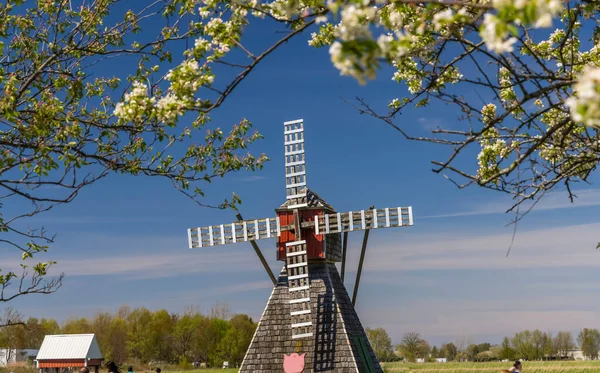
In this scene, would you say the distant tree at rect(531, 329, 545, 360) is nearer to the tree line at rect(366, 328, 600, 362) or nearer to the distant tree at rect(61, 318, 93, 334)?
the tree line at rect(366, 328, 600, 362)

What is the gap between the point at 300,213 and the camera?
24328mm

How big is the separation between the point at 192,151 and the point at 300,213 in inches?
501

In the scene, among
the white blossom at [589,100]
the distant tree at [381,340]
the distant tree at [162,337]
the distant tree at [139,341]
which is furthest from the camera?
the distant tree at [381,340]

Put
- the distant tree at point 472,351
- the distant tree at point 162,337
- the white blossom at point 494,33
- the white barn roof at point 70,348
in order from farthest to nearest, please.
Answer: the distant tree at point 472,351
the distant tree at point 162,337
the white barn roof at point 70,348
the white blossom at point 494,33

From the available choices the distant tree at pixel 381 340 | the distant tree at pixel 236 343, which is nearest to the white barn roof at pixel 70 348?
the distant tree at pixel 236 343

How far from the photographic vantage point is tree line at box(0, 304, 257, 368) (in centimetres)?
7312

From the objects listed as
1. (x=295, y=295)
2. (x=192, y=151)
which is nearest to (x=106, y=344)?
(x=295, y=295)

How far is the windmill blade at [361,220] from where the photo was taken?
23.3 meters

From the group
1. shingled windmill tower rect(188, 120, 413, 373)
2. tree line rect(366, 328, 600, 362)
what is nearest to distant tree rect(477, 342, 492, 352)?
tree line rect(366, 328, 600, 362)

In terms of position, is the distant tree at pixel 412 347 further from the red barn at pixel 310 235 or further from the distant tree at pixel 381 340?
the red barn at pixel 310 235

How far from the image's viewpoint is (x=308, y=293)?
2342cm

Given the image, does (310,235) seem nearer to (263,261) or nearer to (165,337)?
(263,261)

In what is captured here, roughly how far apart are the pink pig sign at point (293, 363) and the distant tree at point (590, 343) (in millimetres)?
83740

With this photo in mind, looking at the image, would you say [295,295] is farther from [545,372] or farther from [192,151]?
[545,372]
